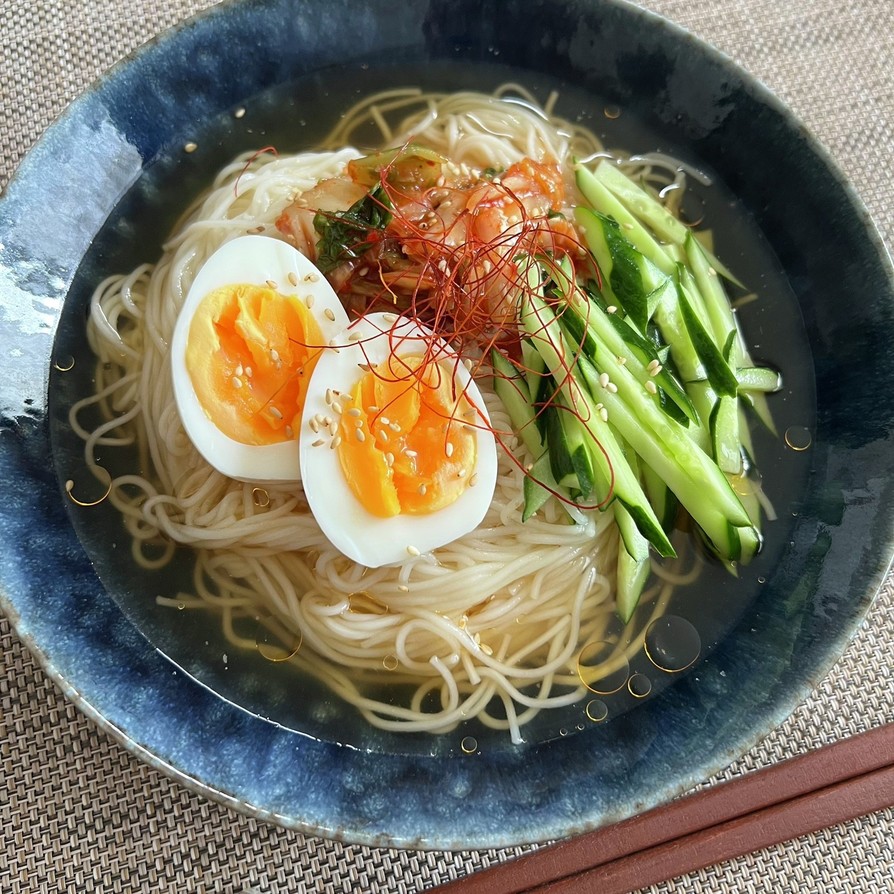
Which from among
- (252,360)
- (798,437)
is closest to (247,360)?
(252,360)

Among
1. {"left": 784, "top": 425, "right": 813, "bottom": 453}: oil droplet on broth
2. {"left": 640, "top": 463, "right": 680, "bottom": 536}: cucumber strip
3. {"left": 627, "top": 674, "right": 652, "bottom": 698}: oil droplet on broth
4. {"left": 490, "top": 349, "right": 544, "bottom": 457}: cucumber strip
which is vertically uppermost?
{"left": 784, "top": 425, "right": 813, "bottom": 453}: oil droplet on broth

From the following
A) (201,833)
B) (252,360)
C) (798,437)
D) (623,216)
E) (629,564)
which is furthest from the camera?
(623,216)

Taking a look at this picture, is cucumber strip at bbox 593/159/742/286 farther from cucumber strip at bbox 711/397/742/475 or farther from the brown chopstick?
the brown chopstick

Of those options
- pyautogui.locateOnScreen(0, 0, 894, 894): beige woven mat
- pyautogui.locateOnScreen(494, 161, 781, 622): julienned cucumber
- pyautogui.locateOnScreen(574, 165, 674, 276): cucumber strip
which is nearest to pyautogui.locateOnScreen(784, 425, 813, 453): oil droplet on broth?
pyautogui.locateOnScreen(494, 161, 781, 622): julienned cucumber

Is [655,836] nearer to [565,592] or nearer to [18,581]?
[565,592]

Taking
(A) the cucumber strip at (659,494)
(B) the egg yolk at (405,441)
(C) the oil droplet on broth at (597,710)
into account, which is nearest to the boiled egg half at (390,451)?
(B) the egg yolk at (405,441)

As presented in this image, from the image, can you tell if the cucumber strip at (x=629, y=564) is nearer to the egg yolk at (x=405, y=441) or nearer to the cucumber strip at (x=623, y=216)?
the egg yolk at (x=405, y=441)

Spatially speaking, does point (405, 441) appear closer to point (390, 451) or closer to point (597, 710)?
point (390, 451)
